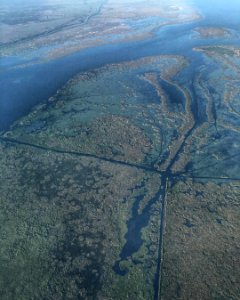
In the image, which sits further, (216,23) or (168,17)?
(168,17)

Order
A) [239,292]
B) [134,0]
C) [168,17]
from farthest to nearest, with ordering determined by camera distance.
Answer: [134,0], [168,17], [239,292]

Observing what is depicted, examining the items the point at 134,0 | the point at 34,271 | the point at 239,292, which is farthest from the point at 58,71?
the point at 134,0

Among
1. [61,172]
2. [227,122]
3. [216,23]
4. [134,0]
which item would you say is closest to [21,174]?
[61,172]

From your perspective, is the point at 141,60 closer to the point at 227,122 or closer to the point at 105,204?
the point at 227,122

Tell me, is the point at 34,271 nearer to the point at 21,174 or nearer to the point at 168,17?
the point at 21,174

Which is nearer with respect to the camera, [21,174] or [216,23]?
[21,174]

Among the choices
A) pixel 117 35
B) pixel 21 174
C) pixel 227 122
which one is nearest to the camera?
pixel 21 174
